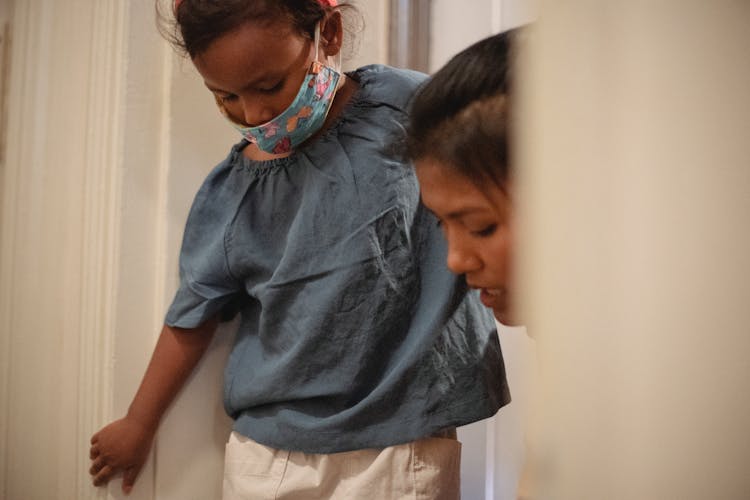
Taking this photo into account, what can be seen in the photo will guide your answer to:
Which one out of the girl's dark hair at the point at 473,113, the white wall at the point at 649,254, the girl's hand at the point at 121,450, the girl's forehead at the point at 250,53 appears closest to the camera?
the white wall at the point at 649,254

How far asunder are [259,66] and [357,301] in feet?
0.83

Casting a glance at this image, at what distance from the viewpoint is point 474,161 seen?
0.48m

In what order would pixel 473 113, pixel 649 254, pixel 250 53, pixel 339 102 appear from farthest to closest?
pixel 339 102 < pixel 250 53 < pixel 473 113 < pixel 649 254

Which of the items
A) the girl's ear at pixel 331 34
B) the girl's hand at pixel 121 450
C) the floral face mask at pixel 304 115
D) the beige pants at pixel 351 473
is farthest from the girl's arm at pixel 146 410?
the girl's ear at pixel 331 34

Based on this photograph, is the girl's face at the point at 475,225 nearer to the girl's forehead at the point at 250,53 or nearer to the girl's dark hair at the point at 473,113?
the girl's dark hair at the point at 473,113

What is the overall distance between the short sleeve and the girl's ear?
20 centimetres

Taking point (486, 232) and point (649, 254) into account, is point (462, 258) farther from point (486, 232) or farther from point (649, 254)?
point (649, 254)

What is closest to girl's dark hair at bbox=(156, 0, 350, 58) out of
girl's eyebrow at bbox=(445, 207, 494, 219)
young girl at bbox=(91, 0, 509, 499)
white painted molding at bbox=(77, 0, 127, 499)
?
young girl at bbox=(91, 0, 509, 499)

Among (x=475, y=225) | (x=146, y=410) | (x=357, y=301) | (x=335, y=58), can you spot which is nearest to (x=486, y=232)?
(x=475, y=225)

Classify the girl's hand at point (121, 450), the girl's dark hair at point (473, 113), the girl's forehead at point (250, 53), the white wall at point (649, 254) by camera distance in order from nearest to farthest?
1. the white wall at point (649, 254)
2. the girl's dark hair at point (473, 113)
3. the girl's forehead at point (250, 53)
4. the girl's hand at point (121, 450)

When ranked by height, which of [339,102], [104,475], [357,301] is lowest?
[104,475]

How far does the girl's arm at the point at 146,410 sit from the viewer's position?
727mm

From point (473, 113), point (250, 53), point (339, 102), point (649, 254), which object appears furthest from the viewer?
point (339, 102)

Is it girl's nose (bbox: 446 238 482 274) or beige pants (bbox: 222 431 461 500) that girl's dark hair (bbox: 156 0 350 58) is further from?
beige pants (bbox: 222 431 461 500)
